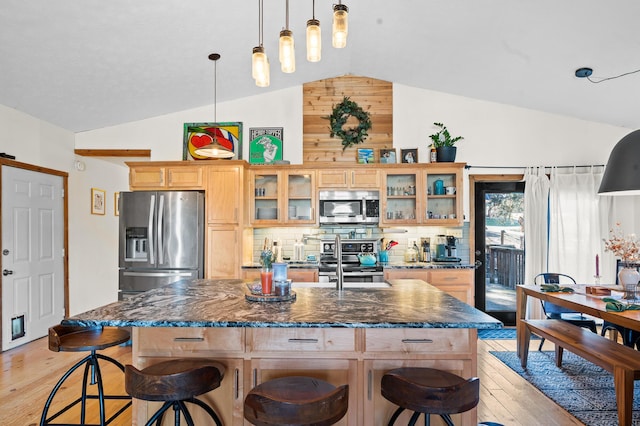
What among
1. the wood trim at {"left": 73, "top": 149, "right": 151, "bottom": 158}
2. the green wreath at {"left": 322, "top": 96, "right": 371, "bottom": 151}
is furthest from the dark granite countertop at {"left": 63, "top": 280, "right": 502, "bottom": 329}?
the wood trim at {"left": 73, "top": 149, "right": 151, "bottom": 158}

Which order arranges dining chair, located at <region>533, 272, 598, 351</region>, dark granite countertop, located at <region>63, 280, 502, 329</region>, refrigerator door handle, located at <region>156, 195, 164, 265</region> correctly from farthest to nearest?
1. refrigerator door handle, located at <region>156, 195, 164, 265</region>
2. dining chair, located at <region>533, 272, 598, 351</region>
3. dark granite countertop, located at <region>63, 280, 502, 329</region>

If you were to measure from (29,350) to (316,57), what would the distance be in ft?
14.8

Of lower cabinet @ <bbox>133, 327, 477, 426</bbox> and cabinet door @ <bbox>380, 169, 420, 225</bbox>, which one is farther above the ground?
cabinet door @ <bbox>380, 169, 420, 225</bbox>

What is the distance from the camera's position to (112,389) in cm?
321

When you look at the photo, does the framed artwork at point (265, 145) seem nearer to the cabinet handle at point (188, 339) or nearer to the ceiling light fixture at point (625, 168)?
the cabinet handle at point (188, 339)

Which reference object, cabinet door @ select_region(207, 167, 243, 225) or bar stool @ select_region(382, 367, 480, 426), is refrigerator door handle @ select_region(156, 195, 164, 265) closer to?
cabinet door @ select_region(207, 167, 243, 225)

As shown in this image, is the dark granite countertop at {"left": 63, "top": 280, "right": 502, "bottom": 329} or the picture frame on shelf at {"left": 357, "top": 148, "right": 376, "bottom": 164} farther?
the picture frame on shelf at {"left": 357, "top": 148, "right": 376, "bottom": 164}

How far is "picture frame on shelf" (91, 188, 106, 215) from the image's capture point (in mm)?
5727

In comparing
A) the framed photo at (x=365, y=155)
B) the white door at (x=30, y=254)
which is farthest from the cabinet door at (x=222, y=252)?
the white door at (x=30, y=254)

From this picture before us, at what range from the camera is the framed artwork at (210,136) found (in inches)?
205

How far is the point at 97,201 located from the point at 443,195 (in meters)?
5.09

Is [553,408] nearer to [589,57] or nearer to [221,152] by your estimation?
[589,57]

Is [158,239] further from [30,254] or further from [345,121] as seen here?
[345,121]

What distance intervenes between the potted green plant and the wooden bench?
2185mm
